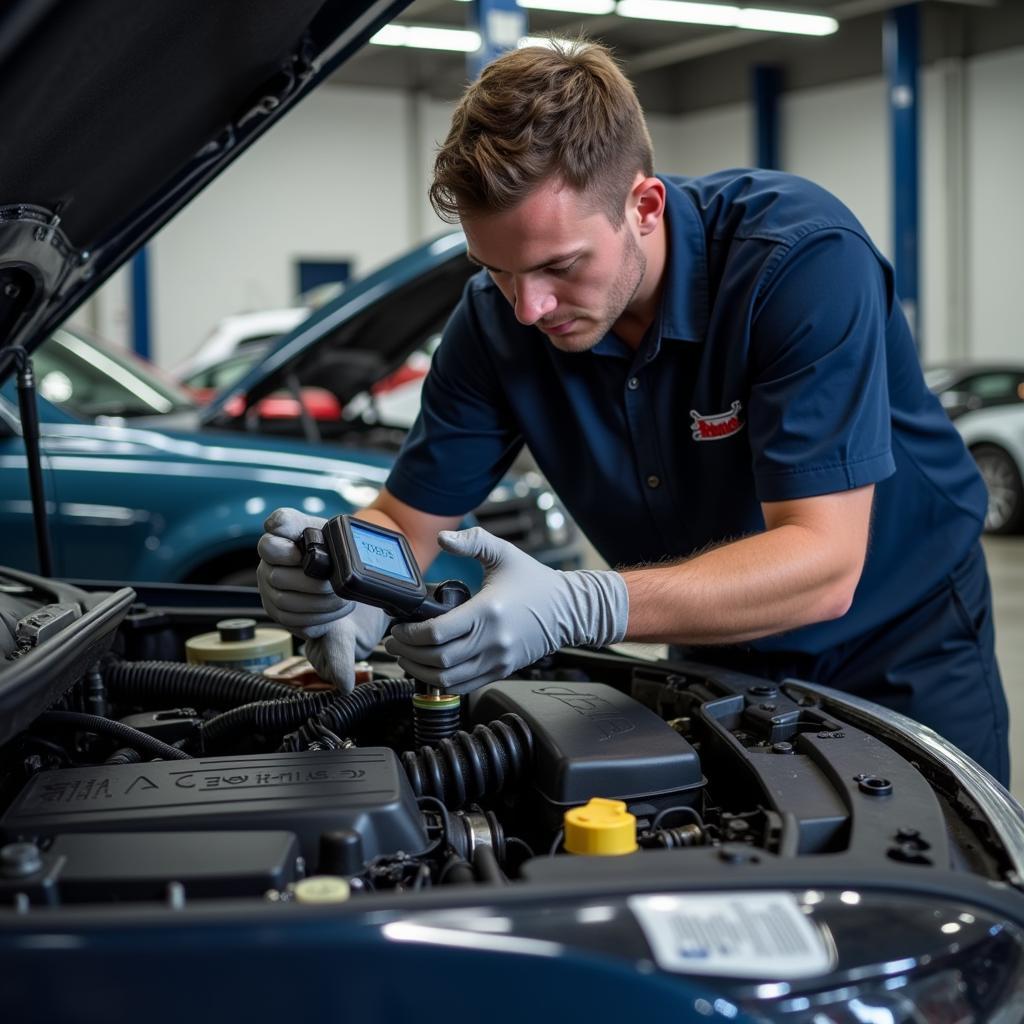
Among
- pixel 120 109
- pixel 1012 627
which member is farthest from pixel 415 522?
pixel 1012 627

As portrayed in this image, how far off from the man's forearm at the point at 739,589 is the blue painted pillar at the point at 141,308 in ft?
38.2

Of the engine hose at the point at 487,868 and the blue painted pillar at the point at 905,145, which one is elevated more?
the blue painted pillar at the point at 905,145

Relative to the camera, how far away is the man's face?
153 centimetres

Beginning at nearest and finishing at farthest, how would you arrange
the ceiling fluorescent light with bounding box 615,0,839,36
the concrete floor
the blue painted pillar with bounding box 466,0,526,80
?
the concrete floor → the blue painted pillar with bounding box 466,0,526,80 → the ceiling fluorescent light with bounding box 615,0,839,36

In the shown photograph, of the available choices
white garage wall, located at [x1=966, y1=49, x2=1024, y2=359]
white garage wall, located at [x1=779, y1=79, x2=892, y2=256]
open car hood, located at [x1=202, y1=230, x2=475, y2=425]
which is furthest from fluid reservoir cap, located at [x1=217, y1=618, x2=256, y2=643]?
white garage wall, located at [x1=779, y1=79, x2=892, y2=256]

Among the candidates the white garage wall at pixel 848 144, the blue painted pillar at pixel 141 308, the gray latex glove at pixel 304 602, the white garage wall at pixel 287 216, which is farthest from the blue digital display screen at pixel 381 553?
the white garage wall at pixel 848 144

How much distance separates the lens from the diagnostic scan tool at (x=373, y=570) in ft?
4.26

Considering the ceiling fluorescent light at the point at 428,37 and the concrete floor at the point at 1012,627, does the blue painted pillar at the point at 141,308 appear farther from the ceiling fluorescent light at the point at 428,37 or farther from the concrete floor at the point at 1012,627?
the concrete floor at the point at 1012,627

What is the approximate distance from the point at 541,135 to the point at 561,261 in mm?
151

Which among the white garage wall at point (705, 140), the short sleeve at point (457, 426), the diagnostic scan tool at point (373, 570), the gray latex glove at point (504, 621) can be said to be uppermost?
the white garage wall at point (705, 140)

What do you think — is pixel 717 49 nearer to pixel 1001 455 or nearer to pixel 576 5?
pixel 576 5

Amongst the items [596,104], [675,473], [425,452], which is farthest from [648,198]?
[425,452]

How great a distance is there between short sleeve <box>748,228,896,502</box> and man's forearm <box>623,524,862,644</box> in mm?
84

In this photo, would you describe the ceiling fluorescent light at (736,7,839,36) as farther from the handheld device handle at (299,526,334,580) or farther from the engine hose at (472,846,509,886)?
the engine hose at (472,846,509,886)
